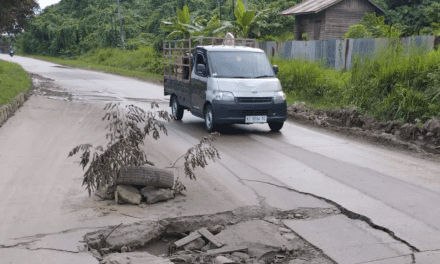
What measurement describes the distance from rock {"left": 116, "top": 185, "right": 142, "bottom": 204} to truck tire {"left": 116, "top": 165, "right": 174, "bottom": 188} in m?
0.07

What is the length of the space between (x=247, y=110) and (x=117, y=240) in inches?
243

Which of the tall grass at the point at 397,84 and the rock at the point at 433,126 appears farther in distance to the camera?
the tall grass at the point at 397,84

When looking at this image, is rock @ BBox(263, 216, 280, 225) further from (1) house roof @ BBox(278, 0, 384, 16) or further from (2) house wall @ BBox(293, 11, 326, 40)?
(2) house wall @ BBox(293, 11, 326, 40)

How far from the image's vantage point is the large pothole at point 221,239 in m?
4.43

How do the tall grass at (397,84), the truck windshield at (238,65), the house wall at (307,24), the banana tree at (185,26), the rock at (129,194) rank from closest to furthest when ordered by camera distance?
the rock at (129,194)
the truck windshield at (238,65)
the tall grass at (397,84)
the banana tree at (185,26)
the house wall at (307,24)

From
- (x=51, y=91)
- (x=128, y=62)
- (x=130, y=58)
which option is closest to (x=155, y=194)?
(x=51, y=91)

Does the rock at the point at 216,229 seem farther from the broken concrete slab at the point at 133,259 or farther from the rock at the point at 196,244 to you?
the broken concrete slab at the point at 133,259

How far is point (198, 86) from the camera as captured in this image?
1144 cm

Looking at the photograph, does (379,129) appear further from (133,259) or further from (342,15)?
(342,15)

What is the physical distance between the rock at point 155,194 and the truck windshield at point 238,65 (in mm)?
5429

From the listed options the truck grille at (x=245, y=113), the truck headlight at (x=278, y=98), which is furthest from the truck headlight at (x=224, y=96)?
the truck headlight at (x=278, y=98)

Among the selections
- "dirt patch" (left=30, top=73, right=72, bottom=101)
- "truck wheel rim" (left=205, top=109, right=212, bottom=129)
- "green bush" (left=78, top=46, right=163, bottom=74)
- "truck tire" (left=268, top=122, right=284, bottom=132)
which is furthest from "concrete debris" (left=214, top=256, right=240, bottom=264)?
"green bush" (left=78, top=46, right=163, bottom=74)

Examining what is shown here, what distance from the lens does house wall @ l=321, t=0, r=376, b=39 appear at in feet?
103

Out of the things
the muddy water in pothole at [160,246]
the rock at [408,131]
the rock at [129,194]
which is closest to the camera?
the muddy water in pothole at [160,246]
